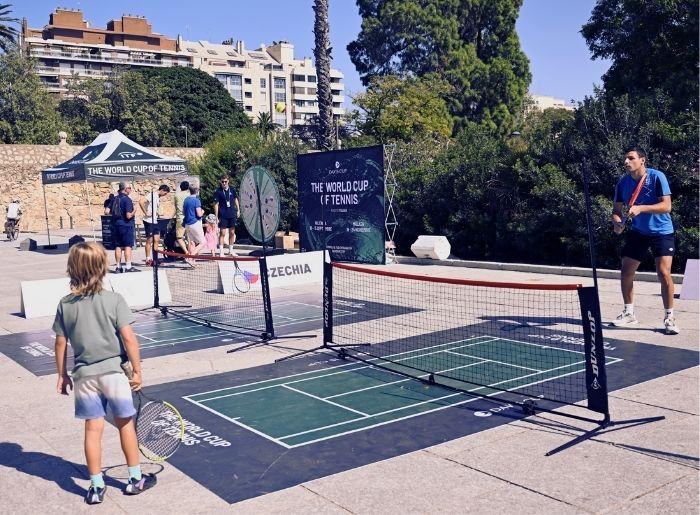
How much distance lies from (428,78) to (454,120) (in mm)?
3644

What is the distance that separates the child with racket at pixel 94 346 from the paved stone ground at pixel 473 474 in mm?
480

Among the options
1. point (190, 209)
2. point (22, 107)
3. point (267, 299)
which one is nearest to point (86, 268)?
point (267, 299)

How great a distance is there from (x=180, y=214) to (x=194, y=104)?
62.2 m

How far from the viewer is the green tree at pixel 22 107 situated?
193 feet

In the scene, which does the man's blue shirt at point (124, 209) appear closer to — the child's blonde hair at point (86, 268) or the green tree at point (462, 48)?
the child's blonde hair at point (86, 268)

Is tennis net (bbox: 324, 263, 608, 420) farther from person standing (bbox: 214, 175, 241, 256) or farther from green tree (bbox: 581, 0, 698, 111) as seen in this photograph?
green tree (bbox: 581, 0, 698, 111)

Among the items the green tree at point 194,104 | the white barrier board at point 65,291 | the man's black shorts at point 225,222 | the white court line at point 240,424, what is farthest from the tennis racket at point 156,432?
the green tree at point 194,104

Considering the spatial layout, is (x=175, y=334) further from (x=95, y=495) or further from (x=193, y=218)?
(x=193, y=218)

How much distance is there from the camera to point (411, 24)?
2378 inches

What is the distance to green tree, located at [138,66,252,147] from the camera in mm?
→ 75125

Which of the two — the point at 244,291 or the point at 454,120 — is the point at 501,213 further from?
the point at 454,120

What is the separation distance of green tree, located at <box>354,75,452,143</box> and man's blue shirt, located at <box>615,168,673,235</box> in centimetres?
3054

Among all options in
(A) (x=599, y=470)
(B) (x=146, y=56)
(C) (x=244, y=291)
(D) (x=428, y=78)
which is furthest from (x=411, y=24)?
(B) (x=146, y=56)

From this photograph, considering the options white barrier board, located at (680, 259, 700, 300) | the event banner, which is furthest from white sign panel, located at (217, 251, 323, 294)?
white barrier board, located at (680, 259, 700, 300)
